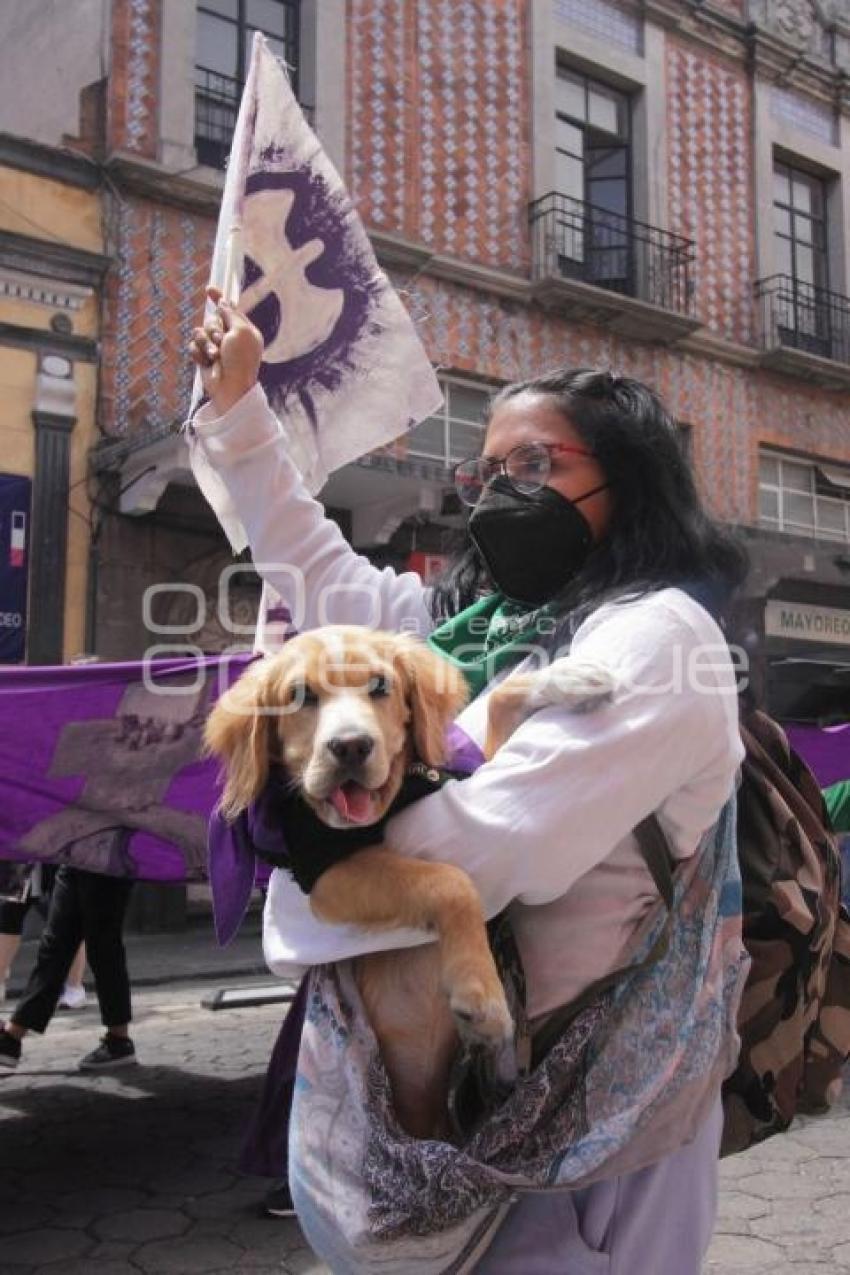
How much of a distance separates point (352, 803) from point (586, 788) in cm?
29

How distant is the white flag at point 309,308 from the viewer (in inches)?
112

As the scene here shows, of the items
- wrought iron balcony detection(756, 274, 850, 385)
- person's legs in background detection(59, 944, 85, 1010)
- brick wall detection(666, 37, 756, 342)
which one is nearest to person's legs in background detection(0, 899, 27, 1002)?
person's legs in background detection(59, 944, 85, 1010)

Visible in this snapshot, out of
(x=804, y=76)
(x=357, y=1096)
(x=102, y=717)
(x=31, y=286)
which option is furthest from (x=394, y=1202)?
(x=804, y=76)

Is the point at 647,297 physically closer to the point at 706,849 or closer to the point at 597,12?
the point at 597,12

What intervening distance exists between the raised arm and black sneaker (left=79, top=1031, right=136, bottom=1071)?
4282mm

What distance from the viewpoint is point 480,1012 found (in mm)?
1273

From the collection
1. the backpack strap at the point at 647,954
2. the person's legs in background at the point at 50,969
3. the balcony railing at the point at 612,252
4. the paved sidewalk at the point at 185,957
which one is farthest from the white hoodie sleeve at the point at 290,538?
the balcony railing at the point at 612,252

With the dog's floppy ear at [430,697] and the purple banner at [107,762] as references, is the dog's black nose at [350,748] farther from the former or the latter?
the purple banner at [107,762]

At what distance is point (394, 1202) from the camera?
4.21 ft

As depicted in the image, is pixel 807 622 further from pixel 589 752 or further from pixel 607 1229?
pixel 589 752

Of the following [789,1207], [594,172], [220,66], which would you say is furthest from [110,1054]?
[594,172]

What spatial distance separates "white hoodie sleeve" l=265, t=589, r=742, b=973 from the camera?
4.30 feet

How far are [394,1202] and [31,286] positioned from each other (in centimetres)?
1094

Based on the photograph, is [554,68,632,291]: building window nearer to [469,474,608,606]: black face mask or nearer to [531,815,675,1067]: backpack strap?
[469,474,608,606]: black face mask
